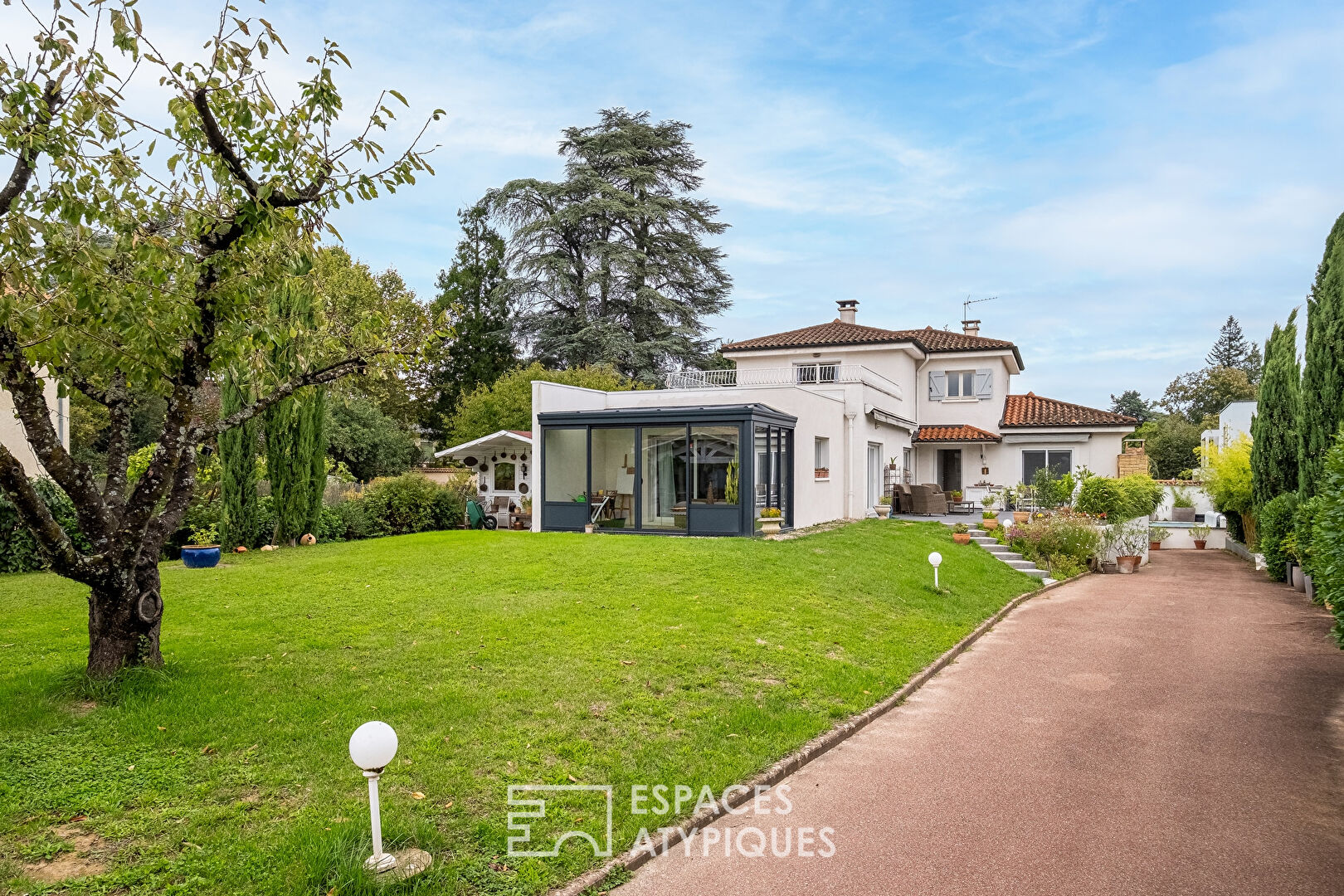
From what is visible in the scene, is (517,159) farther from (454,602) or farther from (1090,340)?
(454,602)

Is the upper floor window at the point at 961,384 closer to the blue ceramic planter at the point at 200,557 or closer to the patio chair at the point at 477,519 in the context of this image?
the patio chair at the point at 477,519

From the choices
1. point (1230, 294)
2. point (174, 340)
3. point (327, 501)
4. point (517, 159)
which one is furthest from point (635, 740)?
point (517, 159)

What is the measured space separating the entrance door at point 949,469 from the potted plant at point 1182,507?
742 cm

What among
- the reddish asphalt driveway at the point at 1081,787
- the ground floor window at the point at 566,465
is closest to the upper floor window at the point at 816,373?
the ground floor window at the point at 566,465

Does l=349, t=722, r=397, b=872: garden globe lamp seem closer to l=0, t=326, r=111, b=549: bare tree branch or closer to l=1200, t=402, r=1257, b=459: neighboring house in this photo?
l=0, t=326, r=111, b=549: bare tree branch

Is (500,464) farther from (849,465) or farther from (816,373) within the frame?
(816,373)

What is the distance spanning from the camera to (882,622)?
10.8 metres

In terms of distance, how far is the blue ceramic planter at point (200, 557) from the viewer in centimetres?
1348

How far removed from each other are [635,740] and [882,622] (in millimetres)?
5689

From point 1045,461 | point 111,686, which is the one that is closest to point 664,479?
point 111,686

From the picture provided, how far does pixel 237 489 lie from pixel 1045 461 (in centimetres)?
2671

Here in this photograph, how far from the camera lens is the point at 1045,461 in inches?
1176

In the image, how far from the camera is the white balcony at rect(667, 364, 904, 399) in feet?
85.6

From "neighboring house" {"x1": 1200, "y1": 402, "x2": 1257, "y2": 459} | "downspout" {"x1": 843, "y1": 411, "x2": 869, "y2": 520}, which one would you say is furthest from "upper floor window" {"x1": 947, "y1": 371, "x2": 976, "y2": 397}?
"downspout" {"x1": 843, "y1": 411, "x2": 869, "y2": 520}
